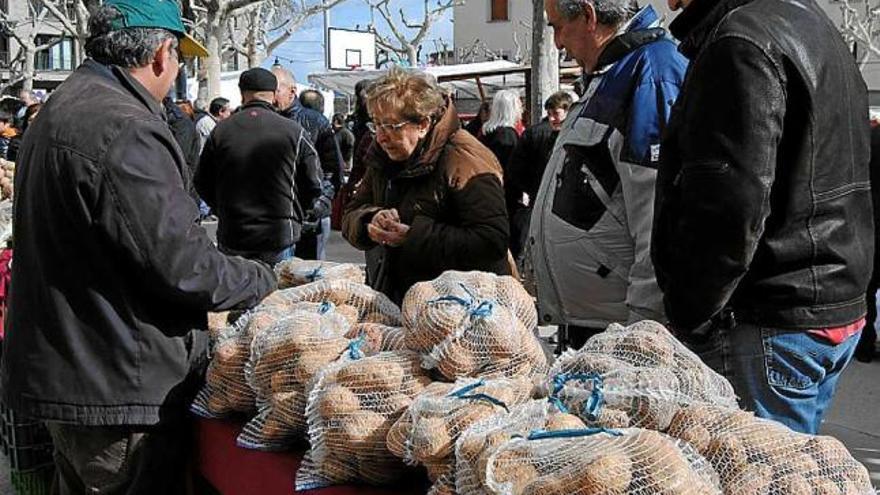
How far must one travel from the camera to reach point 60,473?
252 cm

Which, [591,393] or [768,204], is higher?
[768,204]

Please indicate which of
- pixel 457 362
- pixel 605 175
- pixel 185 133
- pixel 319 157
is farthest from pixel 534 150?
pixel 457 362

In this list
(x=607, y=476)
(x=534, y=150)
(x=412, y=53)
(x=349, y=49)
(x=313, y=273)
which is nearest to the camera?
(x=607, y=476)

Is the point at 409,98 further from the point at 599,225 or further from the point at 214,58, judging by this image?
the point at 214,58

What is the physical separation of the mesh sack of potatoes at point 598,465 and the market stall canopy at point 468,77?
5.78m

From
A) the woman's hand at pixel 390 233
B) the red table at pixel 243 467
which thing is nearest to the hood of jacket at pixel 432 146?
the woman's hand at pixel 390 233

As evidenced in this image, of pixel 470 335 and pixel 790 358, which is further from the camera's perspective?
pixel 790 358

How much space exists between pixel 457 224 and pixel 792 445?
186cm

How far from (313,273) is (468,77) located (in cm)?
1051

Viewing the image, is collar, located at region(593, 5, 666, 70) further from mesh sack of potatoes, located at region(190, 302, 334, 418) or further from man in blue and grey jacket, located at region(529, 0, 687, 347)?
mesh sack of potatoes, located at region(190, 302, 334, 418)

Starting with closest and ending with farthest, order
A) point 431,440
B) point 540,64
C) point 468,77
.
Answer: point 431,440 → point 540,64 → point 468,77

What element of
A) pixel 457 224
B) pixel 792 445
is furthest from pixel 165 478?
pixel 792 445

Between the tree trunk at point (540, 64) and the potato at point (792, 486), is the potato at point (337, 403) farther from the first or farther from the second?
the tree trunk at point (540, 64)

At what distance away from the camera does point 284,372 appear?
81.2 inches
